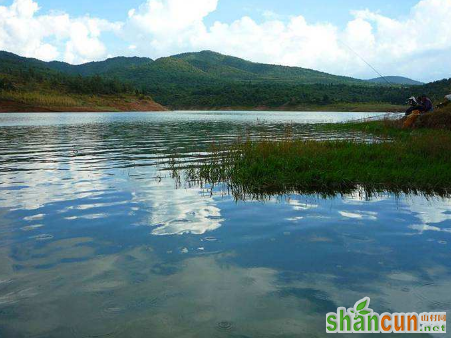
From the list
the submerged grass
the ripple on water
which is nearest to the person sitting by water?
the submerged grass

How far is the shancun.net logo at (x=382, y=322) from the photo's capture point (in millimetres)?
4555

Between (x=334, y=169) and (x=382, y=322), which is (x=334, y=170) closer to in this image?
(x=334, y=169)

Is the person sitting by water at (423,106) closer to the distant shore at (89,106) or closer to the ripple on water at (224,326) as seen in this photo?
the ripple on water at (224,326)

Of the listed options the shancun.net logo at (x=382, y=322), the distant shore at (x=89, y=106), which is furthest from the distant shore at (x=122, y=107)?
the shancun.net logo at (x=382, y=322)

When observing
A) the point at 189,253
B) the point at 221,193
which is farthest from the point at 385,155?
the point at 189,253

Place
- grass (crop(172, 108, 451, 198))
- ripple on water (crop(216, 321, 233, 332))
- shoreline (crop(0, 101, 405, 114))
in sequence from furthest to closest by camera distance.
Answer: shoreline (crop(0, 101, 405, 114)) → grass (crop(172, 108, 451, 198)) → ripple on water (crop(216, 321, 233, 332))

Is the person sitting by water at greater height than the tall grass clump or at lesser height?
greater

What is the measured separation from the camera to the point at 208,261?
639cm

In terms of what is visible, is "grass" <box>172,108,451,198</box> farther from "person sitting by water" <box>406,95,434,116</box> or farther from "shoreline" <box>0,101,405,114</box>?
"shoreline" <box>0,101,405,114</box>

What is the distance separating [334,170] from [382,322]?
8.55 m

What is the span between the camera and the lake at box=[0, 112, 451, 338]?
4715 millimetres

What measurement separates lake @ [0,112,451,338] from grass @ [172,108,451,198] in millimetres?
976

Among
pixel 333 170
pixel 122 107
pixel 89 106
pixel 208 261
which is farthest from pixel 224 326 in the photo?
pixel 122 107

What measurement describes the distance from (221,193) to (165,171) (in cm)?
465
